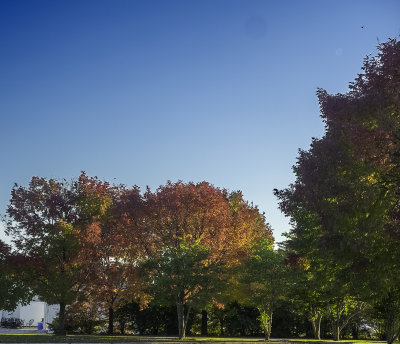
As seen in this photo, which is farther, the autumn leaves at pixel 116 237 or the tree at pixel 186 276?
the autumn leaves at pixel 116 237

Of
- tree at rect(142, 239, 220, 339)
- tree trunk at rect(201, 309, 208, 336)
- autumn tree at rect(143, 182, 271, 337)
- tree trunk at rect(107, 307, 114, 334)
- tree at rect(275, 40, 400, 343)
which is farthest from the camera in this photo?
tree trunk at rect(201, 309, 208, 336)

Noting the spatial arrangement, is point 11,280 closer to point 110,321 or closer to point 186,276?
point 110,321

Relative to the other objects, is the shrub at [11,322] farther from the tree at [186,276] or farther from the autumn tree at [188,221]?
the tree at [186,276]

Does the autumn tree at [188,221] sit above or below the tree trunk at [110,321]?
above

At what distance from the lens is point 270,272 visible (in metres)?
29.5

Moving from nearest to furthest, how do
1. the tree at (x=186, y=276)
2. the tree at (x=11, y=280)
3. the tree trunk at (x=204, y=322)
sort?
the tree at (x=186, y=276), the tree at (x=11, y=280), the tree trunk at (x=204, y=322)

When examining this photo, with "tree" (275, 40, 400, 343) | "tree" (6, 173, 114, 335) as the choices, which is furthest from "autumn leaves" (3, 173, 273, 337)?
"tree" (275, 40, 400, 343)

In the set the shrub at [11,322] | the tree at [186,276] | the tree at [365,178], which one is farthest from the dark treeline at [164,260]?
the shrub at [11,322]

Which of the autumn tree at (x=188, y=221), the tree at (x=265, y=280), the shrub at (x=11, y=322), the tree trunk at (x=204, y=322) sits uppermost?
the autumn tree at (x=188, y=221)

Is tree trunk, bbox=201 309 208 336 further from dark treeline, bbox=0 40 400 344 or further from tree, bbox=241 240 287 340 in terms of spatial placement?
tree, bbox=241 240 287 340

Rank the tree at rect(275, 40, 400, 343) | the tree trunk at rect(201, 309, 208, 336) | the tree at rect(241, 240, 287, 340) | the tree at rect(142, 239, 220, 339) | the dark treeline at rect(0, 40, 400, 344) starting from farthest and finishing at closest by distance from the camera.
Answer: the tree trunk at rect(201, 309, 208, 336)
the tree at rect(241, 240, 287, 340)
the tree at rect(142, 239, 220, 339)
the dark treeline at rect(0, 40, 400, 344)
the tree at rect(275, 40, 400, 343)

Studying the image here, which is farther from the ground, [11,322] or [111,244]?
[111,244]

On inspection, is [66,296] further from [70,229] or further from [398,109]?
[398,109]

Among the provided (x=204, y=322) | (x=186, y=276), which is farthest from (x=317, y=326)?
(x=186, y=276)
